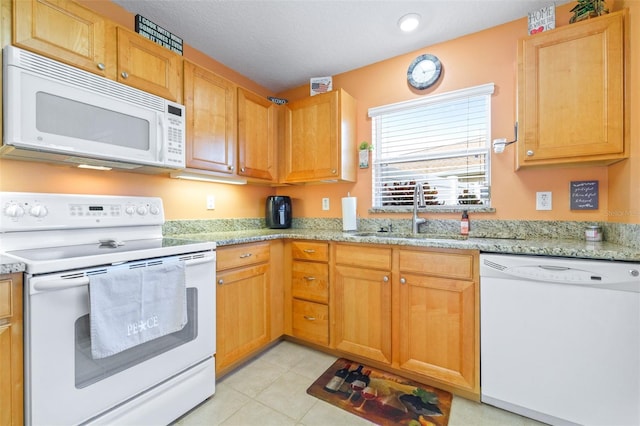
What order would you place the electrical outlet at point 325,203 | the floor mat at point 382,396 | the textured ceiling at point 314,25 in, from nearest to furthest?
the floor mat at point 382,396, the textured ceiling at point 314,25, the electrical outlet at point 325,203

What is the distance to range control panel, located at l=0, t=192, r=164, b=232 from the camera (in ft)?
4.31

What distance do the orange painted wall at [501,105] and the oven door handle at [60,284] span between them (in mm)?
1967

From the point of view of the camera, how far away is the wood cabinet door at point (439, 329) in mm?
1578

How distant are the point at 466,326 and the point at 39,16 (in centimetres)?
264

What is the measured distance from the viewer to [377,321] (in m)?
1.89

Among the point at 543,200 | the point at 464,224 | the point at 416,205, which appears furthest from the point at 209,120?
the point at 543,200

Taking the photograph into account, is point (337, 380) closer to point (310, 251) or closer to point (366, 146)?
point (310, 251)

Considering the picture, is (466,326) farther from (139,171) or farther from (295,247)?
(139,171)

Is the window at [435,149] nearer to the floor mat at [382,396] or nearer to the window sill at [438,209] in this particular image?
the window sill at [438,209]

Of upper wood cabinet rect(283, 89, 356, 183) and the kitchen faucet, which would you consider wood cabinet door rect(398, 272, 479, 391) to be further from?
upper wood cabinet rect(283, 89, 356, 183)

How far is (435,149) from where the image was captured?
2.24 meters

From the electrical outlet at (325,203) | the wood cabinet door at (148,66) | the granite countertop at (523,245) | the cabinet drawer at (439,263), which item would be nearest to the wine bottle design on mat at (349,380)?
the cabinet drawer at (439,263)

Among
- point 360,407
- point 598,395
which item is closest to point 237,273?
point 360,407

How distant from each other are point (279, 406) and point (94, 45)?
85.8 inches
